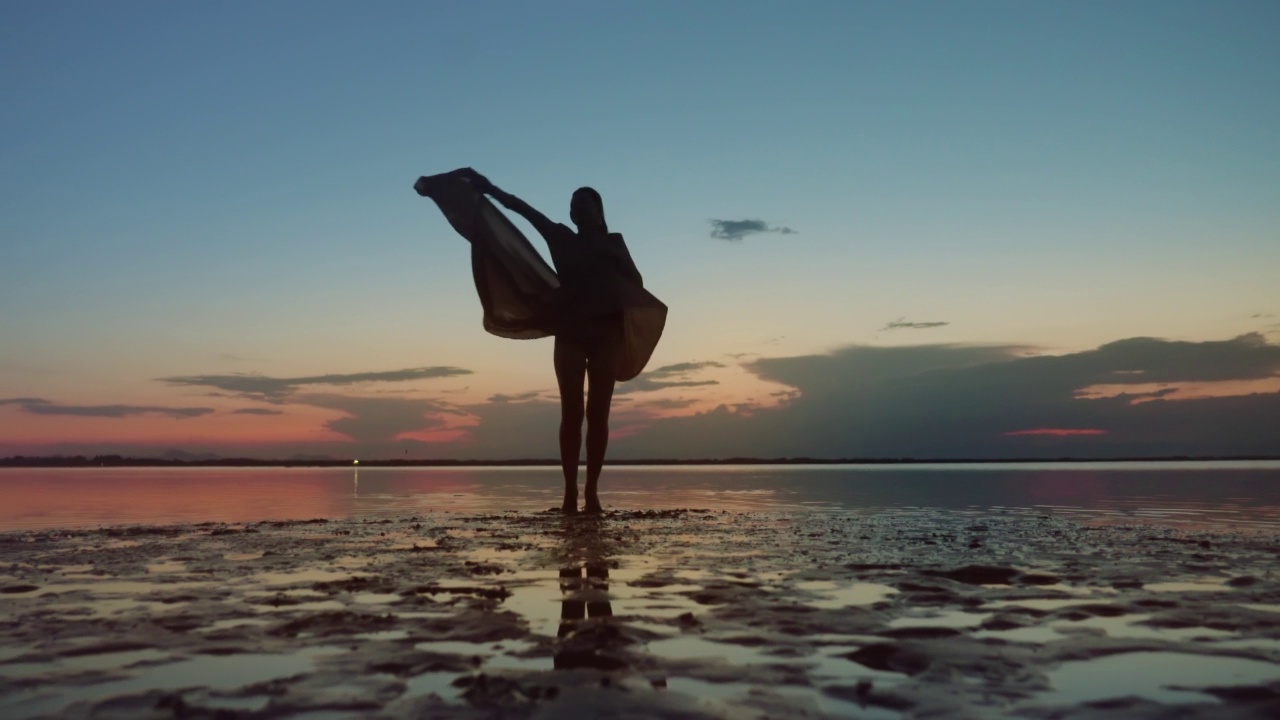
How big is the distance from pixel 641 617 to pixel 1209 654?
2064 millimetres

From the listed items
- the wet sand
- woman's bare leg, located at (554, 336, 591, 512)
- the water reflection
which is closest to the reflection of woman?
woman's bare leg, located at (554, 336, 591, 512)

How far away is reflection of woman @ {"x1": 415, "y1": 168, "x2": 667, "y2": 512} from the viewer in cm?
1022

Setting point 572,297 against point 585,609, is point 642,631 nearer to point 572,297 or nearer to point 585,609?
point 585,609

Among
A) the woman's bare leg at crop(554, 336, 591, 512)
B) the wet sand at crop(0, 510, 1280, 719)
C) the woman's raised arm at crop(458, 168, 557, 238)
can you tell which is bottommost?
the wet sand at crop(0, 510, 1280, 719)

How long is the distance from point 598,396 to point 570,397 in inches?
12.7

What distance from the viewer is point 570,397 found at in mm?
10188

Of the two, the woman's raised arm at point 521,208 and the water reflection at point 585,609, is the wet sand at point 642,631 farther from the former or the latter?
the woman's raised arm at point 521,208

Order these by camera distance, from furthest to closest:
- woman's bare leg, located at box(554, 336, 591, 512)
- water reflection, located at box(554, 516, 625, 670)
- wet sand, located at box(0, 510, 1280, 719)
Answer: woman's bare leg, located at box(554, 336, 591, 512) → water reflection, located at box(554, 516, 625, 670) → wet sand, located at box(0, 510, 1280, 719)

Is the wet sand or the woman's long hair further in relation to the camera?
the woman's long hair

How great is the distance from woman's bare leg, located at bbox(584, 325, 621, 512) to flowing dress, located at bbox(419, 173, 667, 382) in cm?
20

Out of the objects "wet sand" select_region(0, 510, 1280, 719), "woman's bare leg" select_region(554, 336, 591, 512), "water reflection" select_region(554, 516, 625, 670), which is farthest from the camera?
"woman's bare leg" select_region(554, 336, 591, 512)

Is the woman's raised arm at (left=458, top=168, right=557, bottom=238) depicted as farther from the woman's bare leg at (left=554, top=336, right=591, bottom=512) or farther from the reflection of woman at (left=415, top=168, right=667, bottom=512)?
the woman's bare leg at (left=554, top=336, right=591, bottom=512)

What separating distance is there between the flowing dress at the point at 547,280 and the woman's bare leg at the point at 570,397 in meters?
0.25

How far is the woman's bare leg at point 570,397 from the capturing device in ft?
33.5
